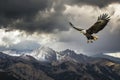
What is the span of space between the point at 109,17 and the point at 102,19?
63cm

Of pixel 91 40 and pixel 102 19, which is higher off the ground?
pixel 102 19

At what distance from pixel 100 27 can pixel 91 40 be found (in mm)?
1132

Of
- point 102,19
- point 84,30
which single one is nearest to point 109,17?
point 102,19

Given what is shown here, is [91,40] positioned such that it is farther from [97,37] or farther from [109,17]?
[109,17]

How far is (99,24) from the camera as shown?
21.0 meters

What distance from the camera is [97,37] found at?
21.0m

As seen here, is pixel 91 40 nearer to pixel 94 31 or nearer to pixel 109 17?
pixel 94 31

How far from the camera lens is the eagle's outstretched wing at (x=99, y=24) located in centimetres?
2074

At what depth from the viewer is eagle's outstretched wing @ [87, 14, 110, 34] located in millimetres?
20736

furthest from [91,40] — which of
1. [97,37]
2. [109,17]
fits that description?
[109,17]

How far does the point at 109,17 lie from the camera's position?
20.7 m

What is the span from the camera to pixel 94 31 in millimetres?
21125

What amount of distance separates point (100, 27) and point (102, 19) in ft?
2.19
